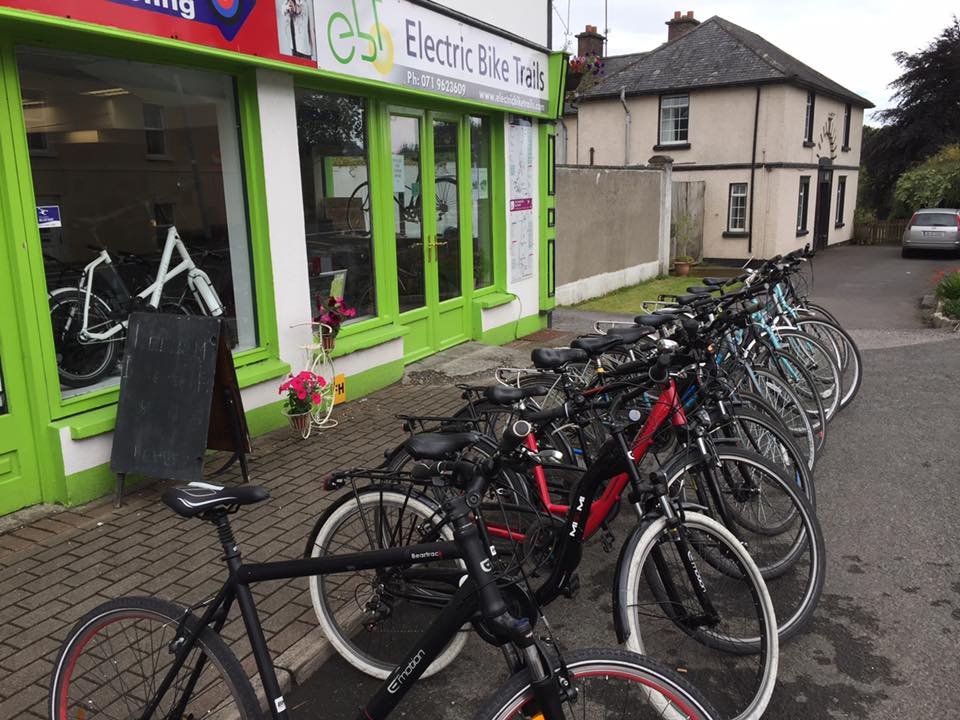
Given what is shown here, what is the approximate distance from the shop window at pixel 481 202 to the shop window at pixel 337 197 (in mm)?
1880

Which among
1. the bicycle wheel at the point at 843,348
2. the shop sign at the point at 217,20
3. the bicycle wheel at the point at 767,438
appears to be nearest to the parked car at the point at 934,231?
the bicycle wheel at the point at 843,348

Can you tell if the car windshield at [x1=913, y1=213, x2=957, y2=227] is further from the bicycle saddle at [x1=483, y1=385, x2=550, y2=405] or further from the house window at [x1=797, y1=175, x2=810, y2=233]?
the bicycle saddle at [x1=483, y1=385, x2=550, y2=405]

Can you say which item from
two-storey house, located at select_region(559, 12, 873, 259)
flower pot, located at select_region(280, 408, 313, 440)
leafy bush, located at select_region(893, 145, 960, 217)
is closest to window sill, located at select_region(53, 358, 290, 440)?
flower pot, located at select_region(280, 408, 313, 440)

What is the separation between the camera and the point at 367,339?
674 cm

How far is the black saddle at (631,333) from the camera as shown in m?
4.25

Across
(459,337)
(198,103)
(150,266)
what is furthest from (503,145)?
(150,266)

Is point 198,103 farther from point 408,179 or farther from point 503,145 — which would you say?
point 503,145

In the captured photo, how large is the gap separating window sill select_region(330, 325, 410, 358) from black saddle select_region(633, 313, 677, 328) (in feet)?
8.75

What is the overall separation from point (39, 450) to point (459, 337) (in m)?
4.67

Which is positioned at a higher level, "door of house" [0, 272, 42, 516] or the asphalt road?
"door of house" [0, 272, 42, 516]

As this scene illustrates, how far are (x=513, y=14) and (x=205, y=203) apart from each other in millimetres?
4547

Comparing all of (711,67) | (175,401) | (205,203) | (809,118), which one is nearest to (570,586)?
(175,401)

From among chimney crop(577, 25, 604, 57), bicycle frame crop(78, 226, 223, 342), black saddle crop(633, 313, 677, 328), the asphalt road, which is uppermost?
chimney crop(577, 25, 604, 57)

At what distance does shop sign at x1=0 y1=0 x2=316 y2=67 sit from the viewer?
4.13 metres
